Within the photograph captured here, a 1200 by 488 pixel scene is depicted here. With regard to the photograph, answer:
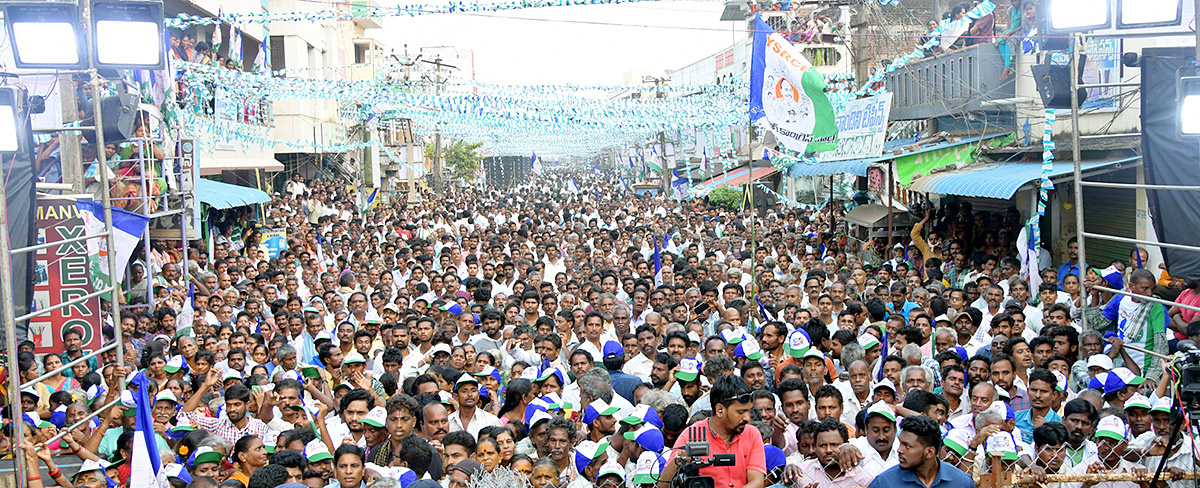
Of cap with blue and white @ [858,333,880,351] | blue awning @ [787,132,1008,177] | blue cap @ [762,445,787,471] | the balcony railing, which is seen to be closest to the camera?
blue cap @ [762,445,787,471]

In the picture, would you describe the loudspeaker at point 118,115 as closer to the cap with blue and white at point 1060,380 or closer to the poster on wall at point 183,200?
the poster on wall at point 183,200

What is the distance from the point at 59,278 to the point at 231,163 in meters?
13.0

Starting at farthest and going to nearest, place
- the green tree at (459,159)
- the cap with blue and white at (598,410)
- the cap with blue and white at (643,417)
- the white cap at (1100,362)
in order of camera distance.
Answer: the green tree at (459,159) → the white cap at (1100,362) → the cap with blue and white at (598,410) → the cap with blue and white at (643,417)

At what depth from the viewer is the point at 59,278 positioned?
30.2 feet

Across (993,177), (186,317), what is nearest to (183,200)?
(186,317)

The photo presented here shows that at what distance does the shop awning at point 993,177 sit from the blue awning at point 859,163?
606 mm

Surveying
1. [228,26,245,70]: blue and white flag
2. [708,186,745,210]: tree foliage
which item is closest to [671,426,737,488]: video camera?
[228,26,245,70]: blue and white flag

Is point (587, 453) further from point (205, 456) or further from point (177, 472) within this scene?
point (177, 472)

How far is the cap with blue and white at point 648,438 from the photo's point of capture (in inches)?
229

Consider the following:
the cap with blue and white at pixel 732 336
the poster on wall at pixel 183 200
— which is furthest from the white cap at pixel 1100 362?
the poster on wall at pixel 183 200

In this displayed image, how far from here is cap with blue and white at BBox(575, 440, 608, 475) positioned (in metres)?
5.74

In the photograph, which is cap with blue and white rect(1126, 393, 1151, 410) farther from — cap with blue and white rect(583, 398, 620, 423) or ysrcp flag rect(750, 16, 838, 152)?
ysrcp flag rect(750, 16, 838, 152)

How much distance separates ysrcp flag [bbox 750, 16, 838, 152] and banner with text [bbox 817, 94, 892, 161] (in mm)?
3737

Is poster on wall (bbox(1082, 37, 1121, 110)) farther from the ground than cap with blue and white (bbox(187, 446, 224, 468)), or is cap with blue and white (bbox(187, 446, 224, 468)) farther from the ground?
poster on wall (bbox(1082, 37, 1121, 110))
